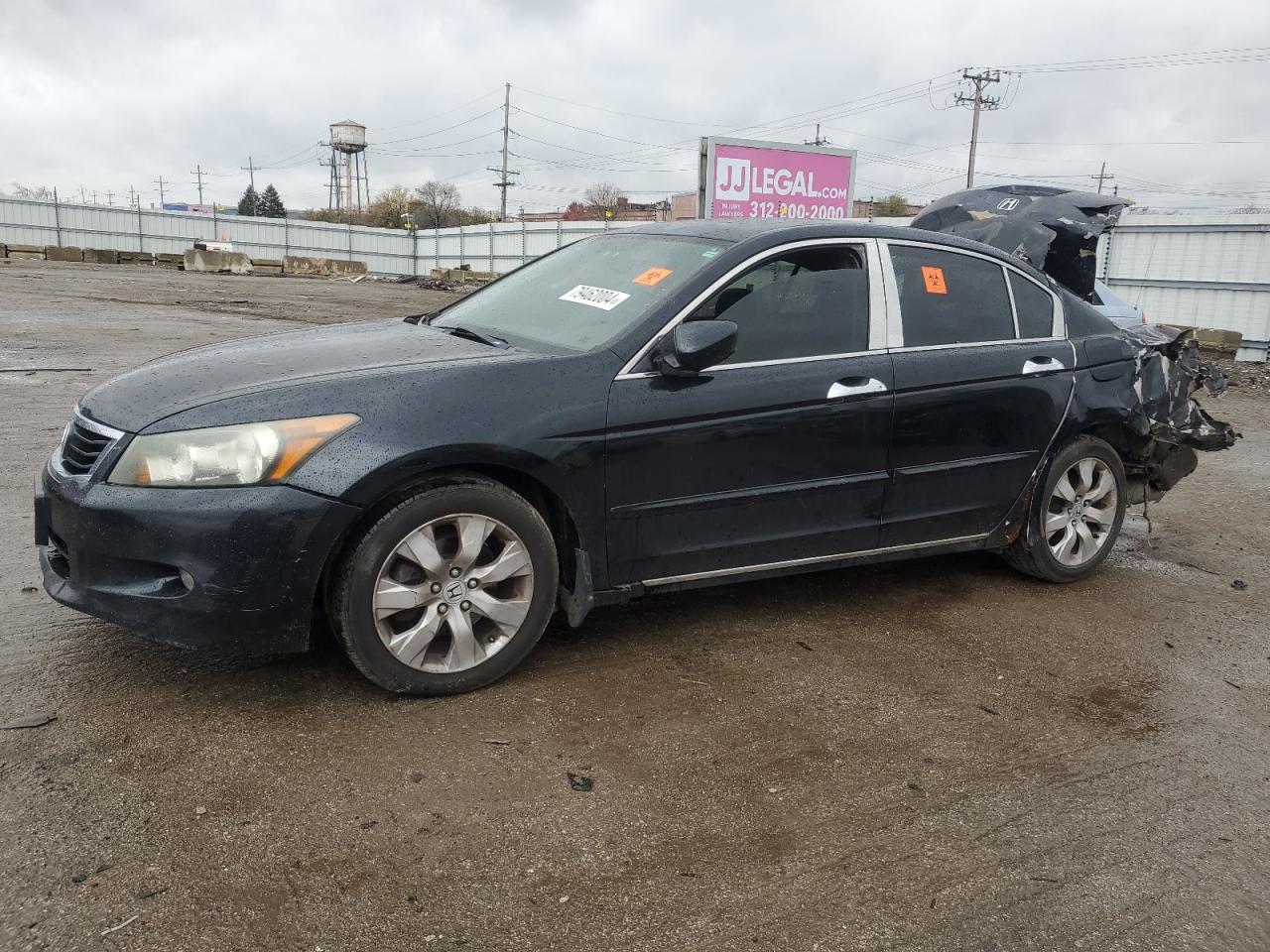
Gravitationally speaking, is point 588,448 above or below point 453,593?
above

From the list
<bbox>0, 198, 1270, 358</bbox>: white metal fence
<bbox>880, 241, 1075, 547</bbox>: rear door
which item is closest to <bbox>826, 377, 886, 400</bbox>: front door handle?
<bbox>880, 241, 1075, 547</bbox>: rear door

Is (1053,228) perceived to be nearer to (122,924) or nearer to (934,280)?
(934,280)

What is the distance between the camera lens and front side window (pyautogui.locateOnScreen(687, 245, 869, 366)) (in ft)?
13.1

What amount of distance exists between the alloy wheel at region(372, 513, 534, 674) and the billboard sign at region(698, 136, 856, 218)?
1198 cm

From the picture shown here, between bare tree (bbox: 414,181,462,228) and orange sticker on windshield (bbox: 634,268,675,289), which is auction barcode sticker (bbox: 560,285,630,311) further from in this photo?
bare tree (bbox: 414,181,462,228)

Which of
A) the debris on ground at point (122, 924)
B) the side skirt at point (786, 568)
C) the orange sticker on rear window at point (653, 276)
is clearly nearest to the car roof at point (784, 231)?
the orange sticker on rear window at point (653, 276)

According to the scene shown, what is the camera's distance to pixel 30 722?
3.19 meters

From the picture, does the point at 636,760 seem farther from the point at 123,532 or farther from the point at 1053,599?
the point at 1053,599

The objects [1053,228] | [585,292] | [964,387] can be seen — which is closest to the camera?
[585,292]

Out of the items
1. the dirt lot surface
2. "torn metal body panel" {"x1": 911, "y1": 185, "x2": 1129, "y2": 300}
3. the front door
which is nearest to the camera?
the dirt lot surface

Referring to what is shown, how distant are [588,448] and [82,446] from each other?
1674 millimetres

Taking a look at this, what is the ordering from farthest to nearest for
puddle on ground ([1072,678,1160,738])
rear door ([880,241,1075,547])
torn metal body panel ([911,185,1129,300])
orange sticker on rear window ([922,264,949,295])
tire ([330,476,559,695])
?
1. torn metal body panel ([911,185,1129,300])
2. orange sticker on rear window ([922,264,949,295])
3. rear door ([880,241,1075,547])
4. puddle on ground ([1072,678,1160,738])
5. tire ([330,476,559,695])

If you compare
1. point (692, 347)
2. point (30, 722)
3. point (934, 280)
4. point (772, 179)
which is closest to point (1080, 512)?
point (934, 280)

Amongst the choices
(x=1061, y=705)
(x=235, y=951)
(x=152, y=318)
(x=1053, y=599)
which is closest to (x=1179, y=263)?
(x=1053, y=599)
